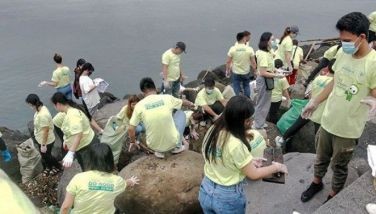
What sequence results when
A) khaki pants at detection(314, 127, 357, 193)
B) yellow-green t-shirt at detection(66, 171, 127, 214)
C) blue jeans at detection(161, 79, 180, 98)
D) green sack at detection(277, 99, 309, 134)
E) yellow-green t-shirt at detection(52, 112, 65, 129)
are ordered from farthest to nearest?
blue jeans at detection(161, 79, 180, 98), green sack at detection(277, 99, 309, 134), yellow-green t-shirt at detection(52, 112, 65, 129), yellow-green t-shirt at detection(66, 171, 127, 214), khaki pants at detection(314, 127, 357, 193)

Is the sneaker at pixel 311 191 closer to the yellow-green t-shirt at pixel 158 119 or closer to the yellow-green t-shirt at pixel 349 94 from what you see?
the yellow-green t-shirt at pixel 349 94

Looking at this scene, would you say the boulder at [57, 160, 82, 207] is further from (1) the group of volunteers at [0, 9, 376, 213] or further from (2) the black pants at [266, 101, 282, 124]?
(2) the black pants at [266, 101, 282, 124]

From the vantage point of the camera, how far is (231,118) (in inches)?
148

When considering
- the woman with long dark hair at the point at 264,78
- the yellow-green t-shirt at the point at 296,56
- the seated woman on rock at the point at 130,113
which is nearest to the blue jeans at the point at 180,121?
the seated woman on rock at the point at 130,113

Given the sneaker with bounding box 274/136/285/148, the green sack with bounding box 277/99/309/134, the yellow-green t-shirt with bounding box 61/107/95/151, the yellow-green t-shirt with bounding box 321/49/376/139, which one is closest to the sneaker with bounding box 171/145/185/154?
the yellow-green t-shirt with bounding box 61/107/95/151

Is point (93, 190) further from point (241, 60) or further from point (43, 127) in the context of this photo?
point (241, 60)

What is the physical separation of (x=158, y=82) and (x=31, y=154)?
9.93 m

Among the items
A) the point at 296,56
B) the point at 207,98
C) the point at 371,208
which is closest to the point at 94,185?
the point at 371,208

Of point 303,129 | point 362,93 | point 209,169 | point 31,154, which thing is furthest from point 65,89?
point 362,93

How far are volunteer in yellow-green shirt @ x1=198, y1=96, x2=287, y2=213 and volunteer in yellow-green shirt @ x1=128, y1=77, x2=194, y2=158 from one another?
2188 millimetres

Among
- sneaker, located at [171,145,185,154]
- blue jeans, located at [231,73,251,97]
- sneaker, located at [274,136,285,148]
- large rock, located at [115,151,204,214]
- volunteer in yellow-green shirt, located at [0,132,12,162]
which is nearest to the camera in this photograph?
large rock, located at [115,151,204,214]

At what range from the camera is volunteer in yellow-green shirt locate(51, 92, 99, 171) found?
6.77 meters

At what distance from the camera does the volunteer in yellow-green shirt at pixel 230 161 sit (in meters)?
3.76

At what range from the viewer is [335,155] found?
4.60 metres
